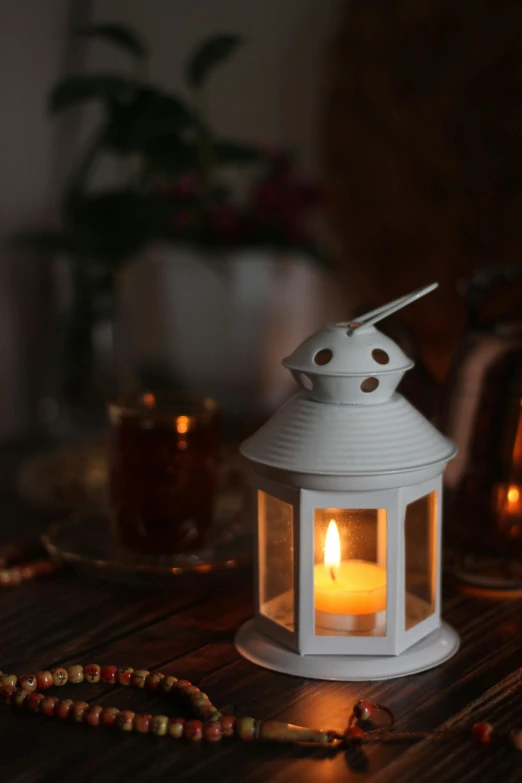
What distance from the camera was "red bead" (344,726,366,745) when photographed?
21.9 inches

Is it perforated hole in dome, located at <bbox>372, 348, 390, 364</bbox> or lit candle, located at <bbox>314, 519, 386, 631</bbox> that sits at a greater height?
perforated hole in dome, located at <bbox>372, 348, 390, 364</bbox>

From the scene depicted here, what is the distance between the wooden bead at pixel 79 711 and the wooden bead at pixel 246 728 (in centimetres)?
9

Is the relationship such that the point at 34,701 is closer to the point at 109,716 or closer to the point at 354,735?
the point at 109,716

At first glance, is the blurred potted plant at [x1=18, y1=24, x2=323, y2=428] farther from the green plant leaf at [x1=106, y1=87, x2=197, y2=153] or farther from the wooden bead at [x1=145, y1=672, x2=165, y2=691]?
the wooden bead at [x1=145, y1=672, x2=165, y2=691]

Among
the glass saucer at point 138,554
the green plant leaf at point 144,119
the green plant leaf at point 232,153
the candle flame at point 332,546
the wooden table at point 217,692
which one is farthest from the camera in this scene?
the green plant leaf at point 232,153

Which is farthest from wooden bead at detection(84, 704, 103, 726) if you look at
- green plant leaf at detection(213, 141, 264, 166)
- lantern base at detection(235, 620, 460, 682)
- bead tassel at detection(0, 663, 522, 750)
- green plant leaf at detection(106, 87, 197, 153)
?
green plant leaf at detection(213, 141, 264, 166)

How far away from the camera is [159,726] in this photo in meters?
0.57

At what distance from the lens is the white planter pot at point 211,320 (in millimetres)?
1275

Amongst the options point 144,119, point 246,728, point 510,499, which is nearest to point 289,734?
point 246,728

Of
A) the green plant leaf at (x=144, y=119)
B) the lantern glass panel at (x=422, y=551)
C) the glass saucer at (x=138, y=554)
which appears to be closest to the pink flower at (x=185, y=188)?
the green plant leaf at (x=144, y=119)

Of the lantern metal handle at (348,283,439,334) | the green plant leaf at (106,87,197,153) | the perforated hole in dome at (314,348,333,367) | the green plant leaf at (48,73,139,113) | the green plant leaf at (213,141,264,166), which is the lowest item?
the perforated hole in dome at (314,348,333,367)

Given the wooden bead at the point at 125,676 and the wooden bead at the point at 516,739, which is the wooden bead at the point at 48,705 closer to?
the wooden bead at the point at 125,676

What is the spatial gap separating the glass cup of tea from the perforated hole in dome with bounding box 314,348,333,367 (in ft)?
0.59

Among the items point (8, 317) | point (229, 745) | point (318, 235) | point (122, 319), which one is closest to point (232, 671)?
point (229, 745)
